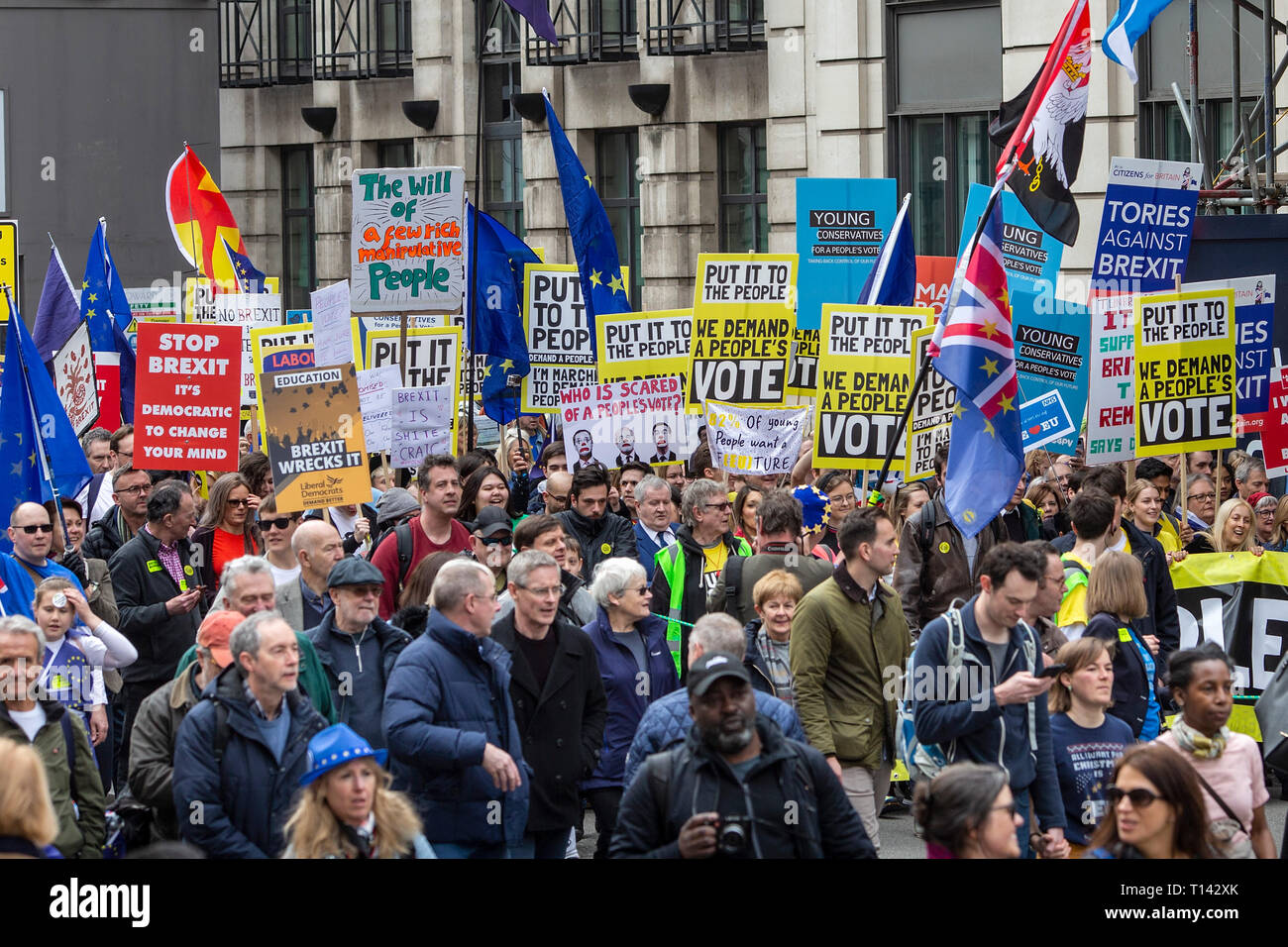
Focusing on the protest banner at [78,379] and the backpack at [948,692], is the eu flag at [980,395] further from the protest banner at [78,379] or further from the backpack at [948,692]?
the protest banner at [78,379]

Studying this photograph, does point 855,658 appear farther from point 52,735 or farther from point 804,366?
point 804,366

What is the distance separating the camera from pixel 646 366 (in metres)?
16.0

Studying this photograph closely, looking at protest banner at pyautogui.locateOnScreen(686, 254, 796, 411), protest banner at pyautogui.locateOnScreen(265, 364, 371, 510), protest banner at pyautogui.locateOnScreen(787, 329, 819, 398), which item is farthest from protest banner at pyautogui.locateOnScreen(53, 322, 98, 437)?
protest banner at pyautogui.locateOnScreen(787, 329, 819, 398)

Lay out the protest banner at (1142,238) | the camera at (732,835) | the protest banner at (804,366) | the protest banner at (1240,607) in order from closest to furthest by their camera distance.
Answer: the camera at (732,835) → the protest banner at (1240,607) → the protest banner at (1142,238) → the protest banner at (804,366)

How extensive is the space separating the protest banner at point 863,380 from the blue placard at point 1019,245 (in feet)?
2.58

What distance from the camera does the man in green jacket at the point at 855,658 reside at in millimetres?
8055

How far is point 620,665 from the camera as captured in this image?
28.1 ft

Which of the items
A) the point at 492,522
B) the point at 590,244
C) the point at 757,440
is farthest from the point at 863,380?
the point at 590,244

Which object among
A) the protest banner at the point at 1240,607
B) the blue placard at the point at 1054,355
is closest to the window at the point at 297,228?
the blue placard at the point at 1054,355

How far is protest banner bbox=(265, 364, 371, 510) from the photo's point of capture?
37.5 ft

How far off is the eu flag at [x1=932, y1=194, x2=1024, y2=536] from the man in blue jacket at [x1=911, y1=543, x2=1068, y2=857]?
268 cm

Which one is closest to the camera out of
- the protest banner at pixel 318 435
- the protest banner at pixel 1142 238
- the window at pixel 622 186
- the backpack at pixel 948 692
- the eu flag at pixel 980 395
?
the backpack at pixel 948 692

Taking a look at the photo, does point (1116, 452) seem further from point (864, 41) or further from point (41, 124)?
point (41, 124)

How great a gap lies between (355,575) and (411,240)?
23.2 ft
